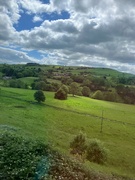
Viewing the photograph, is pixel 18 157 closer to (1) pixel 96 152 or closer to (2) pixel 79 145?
(2) pixel 79 145

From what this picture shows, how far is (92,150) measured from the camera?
36594 mm

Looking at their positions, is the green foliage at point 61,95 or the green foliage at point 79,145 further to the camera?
the green foliage at point 61,95

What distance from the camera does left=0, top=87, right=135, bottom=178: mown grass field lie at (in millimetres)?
43250

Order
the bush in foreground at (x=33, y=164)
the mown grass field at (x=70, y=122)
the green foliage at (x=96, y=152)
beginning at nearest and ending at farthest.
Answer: the bush in foreground at (x=33, y=164) → the green foliage at (x=96, y=152) → the mown grass field at (x=70, y=122)

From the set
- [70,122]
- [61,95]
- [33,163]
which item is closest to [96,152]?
[33,163]

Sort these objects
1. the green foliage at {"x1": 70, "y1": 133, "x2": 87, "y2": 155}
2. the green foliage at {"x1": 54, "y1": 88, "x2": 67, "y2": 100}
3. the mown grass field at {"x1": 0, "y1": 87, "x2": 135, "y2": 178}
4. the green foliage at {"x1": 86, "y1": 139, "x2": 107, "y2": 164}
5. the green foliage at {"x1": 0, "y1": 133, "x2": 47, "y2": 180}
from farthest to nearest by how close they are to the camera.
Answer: the green foliage at {"x1": 54, "y1": 88, "x2": 67, "y2": 100}
the mown grass field at {"x1": 0, "y1": 87, "x2": 135, "y2": 178}
the green foliage at {"x1": 86, "y1": 139, "x2": 107, "y2": 164}
the green foliage at {"x1": 70, "y1": 133, "x2": 87, "y2": 155}
the green foliage at {"x1": 0, "y1": 133, "x2": 47, "y2": 180}

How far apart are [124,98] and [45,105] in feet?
172

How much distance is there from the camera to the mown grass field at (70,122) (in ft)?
Result: 142

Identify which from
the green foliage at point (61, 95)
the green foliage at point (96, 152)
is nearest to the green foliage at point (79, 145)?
the green foliage at point (96, 152)

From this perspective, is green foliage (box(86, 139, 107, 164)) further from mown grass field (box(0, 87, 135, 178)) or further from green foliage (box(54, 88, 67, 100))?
green foliage (box(54, 88, 67, 100))

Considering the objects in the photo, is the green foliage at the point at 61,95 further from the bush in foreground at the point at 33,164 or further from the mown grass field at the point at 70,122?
the bush in foreground at the point at 33,164

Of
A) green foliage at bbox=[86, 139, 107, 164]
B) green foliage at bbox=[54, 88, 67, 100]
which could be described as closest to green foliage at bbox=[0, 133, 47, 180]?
green foliage at bbox=[86, 139, 107, 164]

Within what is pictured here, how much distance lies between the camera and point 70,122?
66750 millimetres

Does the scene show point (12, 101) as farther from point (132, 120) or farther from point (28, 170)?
point (28, 170)
